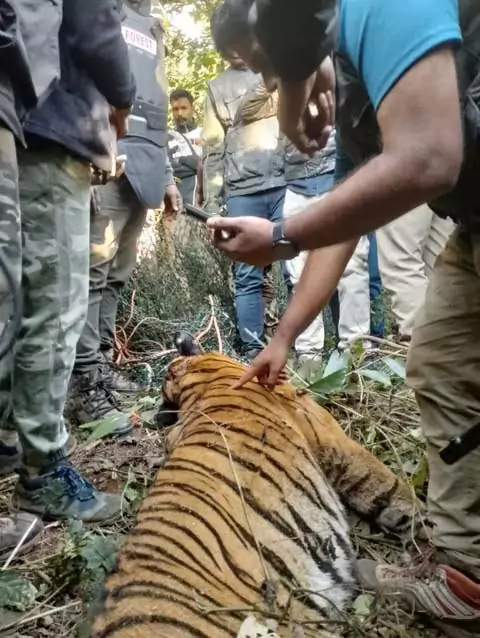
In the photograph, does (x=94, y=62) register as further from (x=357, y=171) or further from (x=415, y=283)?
(x=415, y=283)

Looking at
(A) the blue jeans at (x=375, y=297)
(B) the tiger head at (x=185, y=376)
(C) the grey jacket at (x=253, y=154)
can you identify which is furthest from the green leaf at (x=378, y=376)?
(C) the grey jacket at (x=253, y=154)

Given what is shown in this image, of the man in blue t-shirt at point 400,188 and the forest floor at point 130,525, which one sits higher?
the man in blue t-shirt at point 400,188

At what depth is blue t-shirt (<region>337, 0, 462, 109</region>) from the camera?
1245 mm

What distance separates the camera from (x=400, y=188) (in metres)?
1.31

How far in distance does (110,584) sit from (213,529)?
0.28 meters

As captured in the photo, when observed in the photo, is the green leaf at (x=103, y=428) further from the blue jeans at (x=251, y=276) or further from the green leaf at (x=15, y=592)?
the blue jeans at (x=251, y=276)

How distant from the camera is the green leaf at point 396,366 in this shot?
10.2 ft

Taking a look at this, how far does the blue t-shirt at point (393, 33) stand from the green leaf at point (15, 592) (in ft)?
4.69

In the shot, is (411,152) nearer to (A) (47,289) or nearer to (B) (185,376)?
(A) (47,289)

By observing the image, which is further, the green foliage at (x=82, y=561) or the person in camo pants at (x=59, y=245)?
the person in camo pants at (x=59, y=245)

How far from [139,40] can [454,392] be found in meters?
2.56

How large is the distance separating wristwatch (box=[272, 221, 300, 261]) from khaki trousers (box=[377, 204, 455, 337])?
241 cm

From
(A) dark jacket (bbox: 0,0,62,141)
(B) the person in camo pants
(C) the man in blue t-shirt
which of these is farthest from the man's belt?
(A) dark jacket (bbox: 0,0,62,141)

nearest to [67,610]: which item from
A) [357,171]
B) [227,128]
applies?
[357,171]
